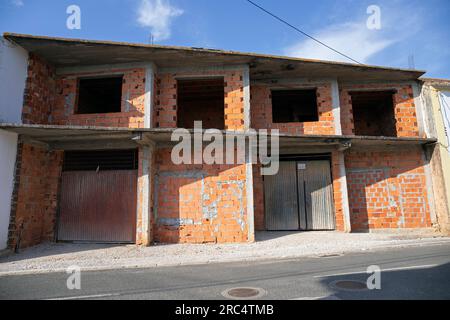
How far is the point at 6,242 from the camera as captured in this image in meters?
8.39

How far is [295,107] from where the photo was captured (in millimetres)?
14000

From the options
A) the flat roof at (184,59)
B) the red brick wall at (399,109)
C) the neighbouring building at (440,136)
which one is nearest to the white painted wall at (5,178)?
the flat roof at (184,59)

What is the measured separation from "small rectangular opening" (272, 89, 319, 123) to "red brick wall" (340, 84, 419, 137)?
1545mm

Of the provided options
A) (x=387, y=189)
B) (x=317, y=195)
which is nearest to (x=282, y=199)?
(x=317, y=195)

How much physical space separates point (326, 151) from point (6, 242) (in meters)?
11.5

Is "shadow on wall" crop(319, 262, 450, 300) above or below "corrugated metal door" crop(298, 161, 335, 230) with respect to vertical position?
below

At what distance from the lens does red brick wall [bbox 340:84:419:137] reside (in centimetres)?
1166

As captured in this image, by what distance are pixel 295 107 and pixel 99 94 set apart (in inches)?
373

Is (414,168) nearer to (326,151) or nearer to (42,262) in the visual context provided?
(326,151)

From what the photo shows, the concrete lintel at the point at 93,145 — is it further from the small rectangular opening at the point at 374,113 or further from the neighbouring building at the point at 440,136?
the neighbouring building at the point at 440,136

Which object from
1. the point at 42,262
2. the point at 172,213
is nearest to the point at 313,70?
the point at 172,213

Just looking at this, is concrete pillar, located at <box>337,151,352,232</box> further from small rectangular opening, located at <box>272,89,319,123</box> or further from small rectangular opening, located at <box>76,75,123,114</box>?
small rectangular opening, located at <box>76,75,123,114</box>

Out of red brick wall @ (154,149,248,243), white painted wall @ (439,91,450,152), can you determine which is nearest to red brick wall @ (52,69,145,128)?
red brick wall @ (154,149,248,243)

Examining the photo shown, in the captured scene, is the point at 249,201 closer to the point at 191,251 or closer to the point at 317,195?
the point at 191,251
